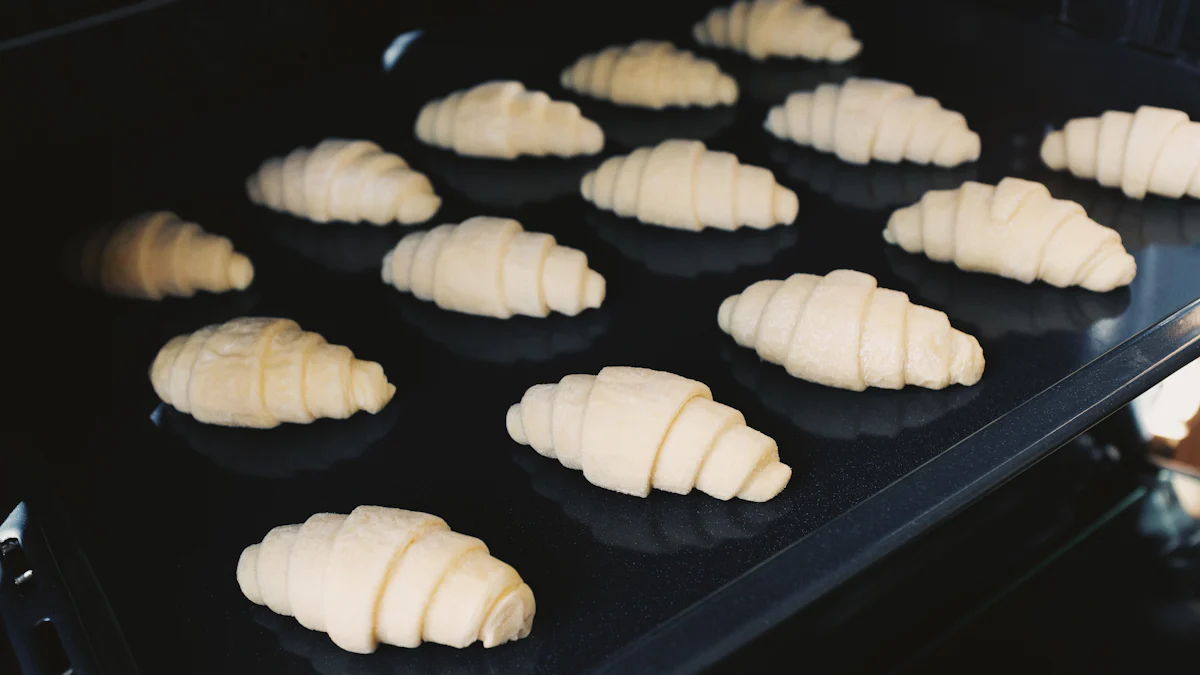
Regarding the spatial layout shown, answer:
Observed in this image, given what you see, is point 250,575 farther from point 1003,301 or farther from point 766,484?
point 1003,301

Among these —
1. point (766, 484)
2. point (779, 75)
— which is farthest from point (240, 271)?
point (779, 75)

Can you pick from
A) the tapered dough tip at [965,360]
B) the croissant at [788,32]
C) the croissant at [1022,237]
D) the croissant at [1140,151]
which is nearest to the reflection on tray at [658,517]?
the tapered dough tip at [965,360]

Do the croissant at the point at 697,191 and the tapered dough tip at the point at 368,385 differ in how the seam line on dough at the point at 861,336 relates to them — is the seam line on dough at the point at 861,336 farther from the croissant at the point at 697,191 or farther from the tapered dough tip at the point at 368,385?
the tapered dough tip at the point at 368,385

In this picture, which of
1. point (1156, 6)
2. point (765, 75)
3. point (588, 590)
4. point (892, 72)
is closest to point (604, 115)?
point (765, 75)

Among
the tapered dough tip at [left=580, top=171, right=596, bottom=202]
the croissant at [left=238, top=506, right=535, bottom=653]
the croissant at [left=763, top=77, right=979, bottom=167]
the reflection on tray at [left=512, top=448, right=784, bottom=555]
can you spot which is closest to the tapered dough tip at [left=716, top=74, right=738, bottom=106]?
the croissant at [left=763, top=77, right=979, bottom=167]

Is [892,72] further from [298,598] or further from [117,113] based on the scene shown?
[298,598]

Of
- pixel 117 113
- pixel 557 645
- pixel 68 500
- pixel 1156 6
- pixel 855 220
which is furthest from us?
pixel 1156 6

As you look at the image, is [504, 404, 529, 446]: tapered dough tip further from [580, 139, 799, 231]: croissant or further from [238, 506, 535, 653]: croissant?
[580, 139, 799, 231]: croissant
